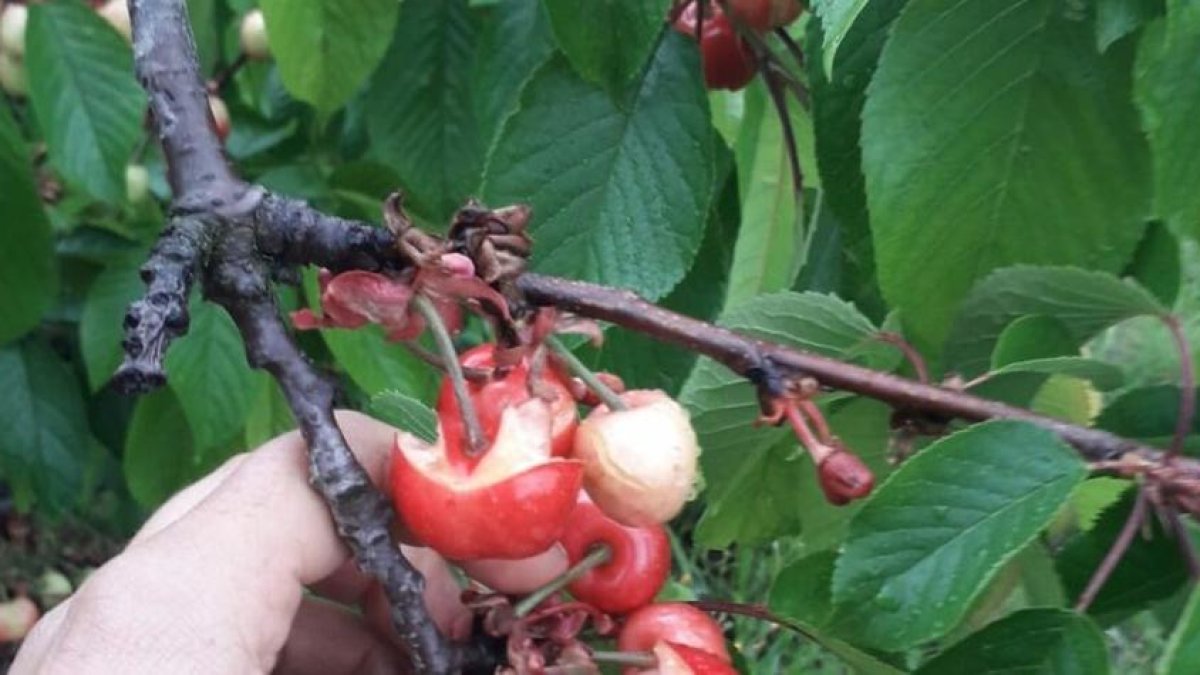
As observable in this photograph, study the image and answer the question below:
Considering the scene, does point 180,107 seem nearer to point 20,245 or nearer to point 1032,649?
point 1032,649

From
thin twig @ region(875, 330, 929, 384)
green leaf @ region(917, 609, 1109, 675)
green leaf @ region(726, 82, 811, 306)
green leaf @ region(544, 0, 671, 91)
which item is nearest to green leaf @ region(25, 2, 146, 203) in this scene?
green leaf @ region(726, 82, 811, 306)

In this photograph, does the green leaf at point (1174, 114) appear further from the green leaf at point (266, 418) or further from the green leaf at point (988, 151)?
the green leaf at point (266, 418)

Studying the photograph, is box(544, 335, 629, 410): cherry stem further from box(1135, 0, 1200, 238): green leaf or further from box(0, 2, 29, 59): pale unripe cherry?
box(0, 2, 29, 59): pale unripe cherry

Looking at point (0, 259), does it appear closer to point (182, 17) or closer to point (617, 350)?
point (617, 350)

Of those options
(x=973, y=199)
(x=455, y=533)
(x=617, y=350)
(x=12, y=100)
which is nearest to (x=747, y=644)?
(x=12, y=100)

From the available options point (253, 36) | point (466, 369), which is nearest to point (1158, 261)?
point (466, 369)
